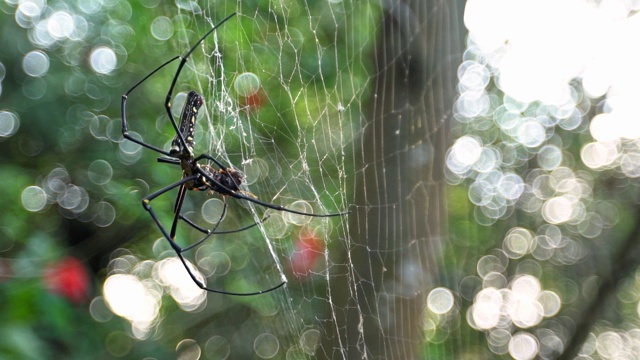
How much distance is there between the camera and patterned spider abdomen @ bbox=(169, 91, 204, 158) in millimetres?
1763

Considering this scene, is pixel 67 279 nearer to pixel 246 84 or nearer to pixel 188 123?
pixel 246 84

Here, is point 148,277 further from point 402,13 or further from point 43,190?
point 402,13

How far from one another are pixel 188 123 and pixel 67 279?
4.39 ft

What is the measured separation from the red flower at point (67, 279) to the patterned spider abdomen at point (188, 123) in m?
1.19

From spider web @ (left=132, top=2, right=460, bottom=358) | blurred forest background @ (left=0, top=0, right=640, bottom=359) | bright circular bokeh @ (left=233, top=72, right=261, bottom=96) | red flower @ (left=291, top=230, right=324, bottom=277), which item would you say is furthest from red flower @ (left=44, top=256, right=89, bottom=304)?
bright circular bokeh @ (left=233, top=72, right=261, bottom=96)

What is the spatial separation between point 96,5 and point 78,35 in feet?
0.89

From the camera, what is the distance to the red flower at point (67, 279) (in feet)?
8.89

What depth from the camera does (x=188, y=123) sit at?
185 cm

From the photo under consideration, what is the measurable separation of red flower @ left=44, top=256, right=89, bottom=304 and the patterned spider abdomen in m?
1.19

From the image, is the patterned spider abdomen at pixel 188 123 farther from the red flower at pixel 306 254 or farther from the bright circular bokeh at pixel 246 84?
the red flower at pixel 306 254

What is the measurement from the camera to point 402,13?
2596 millimetres

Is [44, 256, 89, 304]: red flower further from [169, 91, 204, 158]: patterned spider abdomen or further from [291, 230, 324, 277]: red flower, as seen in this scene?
[169, 91, 204, 158]: patterned spider abdomen

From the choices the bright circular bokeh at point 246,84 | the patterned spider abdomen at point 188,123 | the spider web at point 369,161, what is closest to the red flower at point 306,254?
the spider web at point 369,161

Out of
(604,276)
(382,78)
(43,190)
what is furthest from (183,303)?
(604,276)
